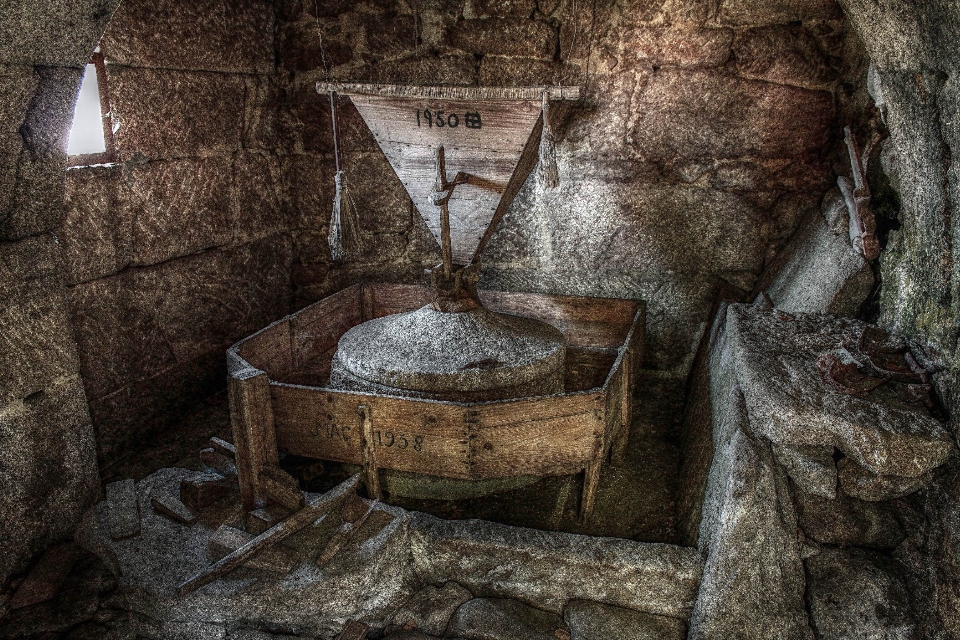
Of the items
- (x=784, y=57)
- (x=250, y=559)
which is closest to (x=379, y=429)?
(x=250, y=559)

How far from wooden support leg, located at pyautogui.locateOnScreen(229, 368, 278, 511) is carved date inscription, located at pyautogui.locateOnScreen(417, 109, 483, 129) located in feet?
4.12

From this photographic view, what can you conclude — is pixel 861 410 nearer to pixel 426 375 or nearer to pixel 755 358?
pixel 755 358

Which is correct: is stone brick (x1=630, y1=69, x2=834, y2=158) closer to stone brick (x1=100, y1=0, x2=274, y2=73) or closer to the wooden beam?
the wooden beam

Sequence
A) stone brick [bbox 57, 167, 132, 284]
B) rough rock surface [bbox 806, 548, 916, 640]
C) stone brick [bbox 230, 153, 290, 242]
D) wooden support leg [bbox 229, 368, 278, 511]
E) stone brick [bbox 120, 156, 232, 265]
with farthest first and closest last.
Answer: stone brick [bbox 230, 153, 290, 242] < stone brick [bbox 120, 156, 232, 265] < stone brick [bbox 57, 167, 132, 284] < wooden support leg [bbox 229, 368, 278, 511] < rough rock surface [bbox 806, 548, 916, 640]

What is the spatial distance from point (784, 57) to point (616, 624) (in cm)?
289

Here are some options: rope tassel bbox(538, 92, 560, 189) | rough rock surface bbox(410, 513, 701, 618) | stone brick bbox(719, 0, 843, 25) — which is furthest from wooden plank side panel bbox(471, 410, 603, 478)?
stone brick bbox(719, 0, 843, 25)

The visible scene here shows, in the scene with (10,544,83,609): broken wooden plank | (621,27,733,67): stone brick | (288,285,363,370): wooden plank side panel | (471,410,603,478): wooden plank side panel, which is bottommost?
(10,544,83,609): broken wooden plank

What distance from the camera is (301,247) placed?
14.6 feet

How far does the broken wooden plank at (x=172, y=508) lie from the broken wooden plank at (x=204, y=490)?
0.12 feet

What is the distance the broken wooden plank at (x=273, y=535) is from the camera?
7.67ft

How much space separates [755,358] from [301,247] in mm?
2961

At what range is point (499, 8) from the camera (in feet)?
12.4

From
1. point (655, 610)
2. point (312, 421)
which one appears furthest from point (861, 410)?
point (312, 421)

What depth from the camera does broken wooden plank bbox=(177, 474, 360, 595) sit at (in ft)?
7.67
